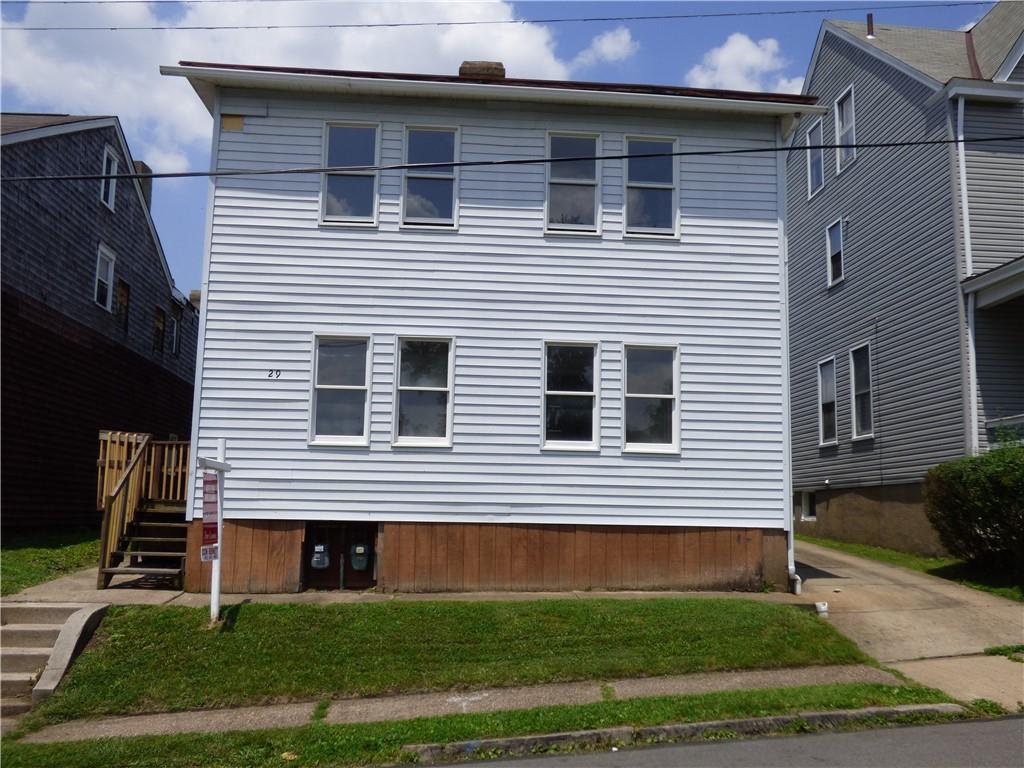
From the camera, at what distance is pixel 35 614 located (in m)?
10.2

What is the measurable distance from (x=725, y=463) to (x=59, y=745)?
8628 mm

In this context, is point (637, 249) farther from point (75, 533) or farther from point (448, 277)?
point (75, 533)

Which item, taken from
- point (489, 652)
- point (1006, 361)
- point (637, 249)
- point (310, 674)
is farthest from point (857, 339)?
point (310, 674)

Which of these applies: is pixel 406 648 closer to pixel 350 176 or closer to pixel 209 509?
pixel 209 509

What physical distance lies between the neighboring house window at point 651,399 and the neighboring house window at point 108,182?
1472 cm

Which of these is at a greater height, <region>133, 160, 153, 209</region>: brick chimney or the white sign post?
<region>133, 160, 153, 209</region>: brick chimney

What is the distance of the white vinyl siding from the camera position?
481 inches

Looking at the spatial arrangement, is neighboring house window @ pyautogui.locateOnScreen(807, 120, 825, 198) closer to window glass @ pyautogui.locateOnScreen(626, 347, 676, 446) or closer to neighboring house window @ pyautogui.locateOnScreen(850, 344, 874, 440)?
neighboring house window @ pyautogui.locateOnScreen(850, 344, 874, 440)

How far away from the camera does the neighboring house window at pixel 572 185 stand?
1301 cm

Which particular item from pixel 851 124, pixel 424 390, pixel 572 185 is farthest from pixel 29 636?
pixel 851 124

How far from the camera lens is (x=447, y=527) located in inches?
480

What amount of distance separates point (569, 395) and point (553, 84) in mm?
4426

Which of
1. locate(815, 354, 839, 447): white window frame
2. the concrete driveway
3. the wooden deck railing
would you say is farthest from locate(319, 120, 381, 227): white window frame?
locate(815, 354, 839, 447): white window frame

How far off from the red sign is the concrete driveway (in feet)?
24.2
